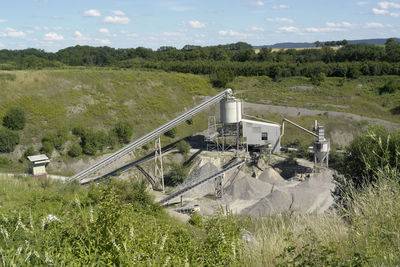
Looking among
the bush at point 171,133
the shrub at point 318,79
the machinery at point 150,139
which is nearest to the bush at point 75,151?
the machinery at point 150,139

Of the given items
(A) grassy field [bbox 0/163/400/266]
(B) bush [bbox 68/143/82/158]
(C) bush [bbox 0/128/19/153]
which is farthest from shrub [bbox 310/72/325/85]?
(A) grassy field [bbox 0/163/400/266]

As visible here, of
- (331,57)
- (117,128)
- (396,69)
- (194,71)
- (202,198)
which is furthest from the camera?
(331,57)

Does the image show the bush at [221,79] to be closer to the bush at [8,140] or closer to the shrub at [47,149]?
the shrub at [47,149]

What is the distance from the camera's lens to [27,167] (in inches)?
1216

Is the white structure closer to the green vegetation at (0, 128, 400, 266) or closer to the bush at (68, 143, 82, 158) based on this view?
the bush at (68, 143, 82, 158)

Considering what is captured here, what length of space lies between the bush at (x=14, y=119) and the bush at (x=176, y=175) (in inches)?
685

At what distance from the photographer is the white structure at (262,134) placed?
31625 millimetres

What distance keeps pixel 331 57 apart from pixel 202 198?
198 feet

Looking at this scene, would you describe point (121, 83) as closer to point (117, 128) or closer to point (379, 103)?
point (117, 128)

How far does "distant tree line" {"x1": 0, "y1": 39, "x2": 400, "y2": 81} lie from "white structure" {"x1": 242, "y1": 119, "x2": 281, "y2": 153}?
25541 mm

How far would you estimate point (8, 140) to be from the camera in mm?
31562

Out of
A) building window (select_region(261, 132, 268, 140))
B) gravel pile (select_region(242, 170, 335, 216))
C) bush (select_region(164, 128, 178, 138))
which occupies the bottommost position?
gravel pile (select_region(242, 170, 335, 216))

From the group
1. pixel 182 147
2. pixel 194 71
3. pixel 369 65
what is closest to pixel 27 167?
pixel 182 147

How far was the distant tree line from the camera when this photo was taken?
198ft
